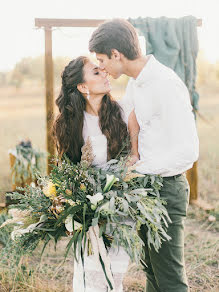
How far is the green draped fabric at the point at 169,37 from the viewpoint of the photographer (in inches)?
150

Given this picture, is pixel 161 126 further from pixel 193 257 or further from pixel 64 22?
pixel 64 22

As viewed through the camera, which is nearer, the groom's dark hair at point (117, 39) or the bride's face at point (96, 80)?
the groom's dark hair at point (117, 39)

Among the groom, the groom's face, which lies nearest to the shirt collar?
the groom

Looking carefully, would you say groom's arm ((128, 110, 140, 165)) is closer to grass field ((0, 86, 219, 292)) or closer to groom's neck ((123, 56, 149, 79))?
groom's neck ((123, 56, 149, 79))

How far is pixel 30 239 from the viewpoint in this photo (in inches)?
77.5

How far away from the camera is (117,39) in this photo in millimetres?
1983

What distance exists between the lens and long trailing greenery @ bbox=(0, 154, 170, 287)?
1.81m

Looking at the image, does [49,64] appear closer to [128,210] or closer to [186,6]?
[128,210]

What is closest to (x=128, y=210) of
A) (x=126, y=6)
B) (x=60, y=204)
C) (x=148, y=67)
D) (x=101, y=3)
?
(x=60, y=204)

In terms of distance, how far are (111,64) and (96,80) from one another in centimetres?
19

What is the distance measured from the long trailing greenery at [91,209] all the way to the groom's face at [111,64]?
1.54 ft

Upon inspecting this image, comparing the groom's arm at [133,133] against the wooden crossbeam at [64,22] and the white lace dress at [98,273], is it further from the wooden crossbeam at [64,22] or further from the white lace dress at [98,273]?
the wooden crossbeam at [64,22]

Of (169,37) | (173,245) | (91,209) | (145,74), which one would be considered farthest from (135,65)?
(169,37)

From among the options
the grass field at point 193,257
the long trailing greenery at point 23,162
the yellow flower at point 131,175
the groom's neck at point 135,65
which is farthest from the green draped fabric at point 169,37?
the yellow flower at point 131,175
